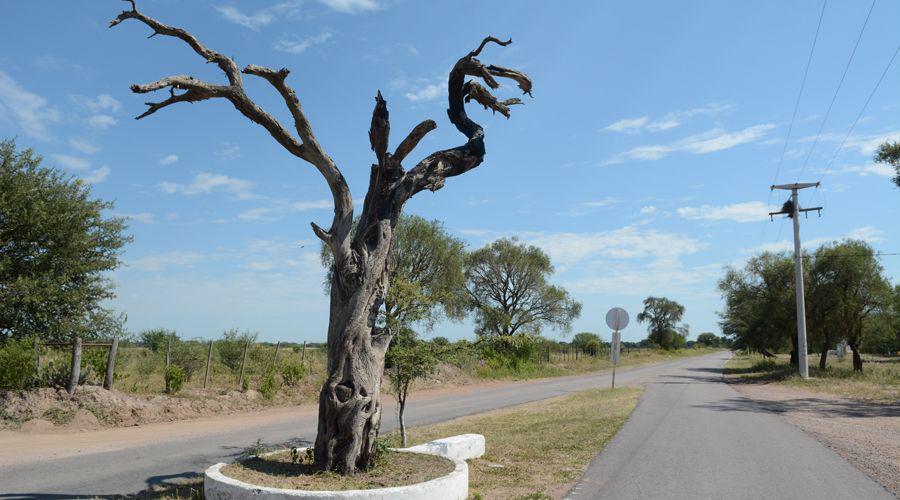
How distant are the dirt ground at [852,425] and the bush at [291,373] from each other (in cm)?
1620

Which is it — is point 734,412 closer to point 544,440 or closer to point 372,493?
point 544,440

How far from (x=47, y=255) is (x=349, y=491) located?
49.6 ft

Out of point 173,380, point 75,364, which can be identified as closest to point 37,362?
point 75,364

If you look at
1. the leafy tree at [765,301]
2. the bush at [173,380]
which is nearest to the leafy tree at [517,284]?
the leafy tree at [765,301]

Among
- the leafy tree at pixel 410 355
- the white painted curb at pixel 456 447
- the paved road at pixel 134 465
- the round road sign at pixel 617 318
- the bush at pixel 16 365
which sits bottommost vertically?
the paved road at pixel 134 465

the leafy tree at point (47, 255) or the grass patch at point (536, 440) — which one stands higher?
the leafy tree at point (47, 255)

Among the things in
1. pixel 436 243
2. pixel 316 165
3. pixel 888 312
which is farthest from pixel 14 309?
pixel 888 312

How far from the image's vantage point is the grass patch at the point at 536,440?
796 cm

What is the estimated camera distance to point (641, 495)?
7.38m

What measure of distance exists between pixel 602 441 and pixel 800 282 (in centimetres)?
2352

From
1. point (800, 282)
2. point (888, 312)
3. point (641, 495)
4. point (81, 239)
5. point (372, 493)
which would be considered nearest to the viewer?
point (372, 493)

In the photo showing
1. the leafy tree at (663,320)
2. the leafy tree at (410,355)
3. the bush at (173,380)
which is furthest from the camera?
the leafy tree at (663,320)

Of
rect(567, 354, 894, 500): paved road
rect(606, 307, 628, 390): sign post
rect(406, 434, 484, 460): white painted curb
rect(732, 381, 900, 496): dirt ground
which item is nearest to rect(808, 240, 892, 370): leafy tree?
rect(732, 381, 900, 496): dirt ground

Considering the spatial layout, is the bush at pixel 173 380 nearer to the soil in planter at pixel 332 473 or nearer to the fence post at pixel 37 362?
the fence post at pixel 37 362
